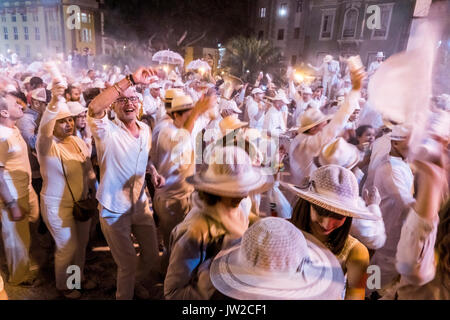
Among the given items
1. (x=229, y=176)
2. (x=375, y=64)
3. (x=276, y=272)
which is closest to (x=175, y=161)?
(x=229, y=176)

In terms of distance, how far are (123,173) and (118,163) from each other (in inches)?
3.3

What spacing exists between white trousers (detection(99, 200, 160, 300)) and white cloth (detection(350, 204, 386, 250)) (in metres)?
1.52

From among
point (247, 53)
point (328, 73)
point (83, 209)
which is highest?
point (247, 53)

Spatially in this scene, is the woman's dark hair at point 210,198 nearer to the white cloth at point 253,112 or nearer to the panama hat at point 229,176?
the panama hat at point 229,176

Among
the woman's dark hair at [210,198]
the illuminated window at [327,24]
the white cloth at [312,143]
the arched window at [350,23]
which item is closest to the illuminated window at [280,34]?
the illuminated window at [327,24]

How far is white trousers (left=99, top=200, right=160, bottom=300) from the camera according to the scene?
212 cm

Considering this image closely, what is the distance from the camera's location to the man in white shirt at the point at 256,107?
616 centimetres

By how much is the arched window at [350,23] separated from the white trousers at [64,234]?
126 inches

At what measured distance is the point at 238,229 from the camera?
1.57m

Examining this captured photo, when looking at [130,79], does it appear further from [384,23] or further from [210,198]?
[384,23]

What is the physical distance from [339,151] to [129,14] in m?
2.06

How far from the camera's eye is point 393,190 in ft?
7.13

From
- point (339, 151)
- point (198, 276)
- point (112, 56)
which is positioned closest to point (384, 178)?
point (339, 151)

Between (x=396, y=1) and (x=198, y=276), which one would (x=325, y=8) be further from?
(x=198, y=276)
